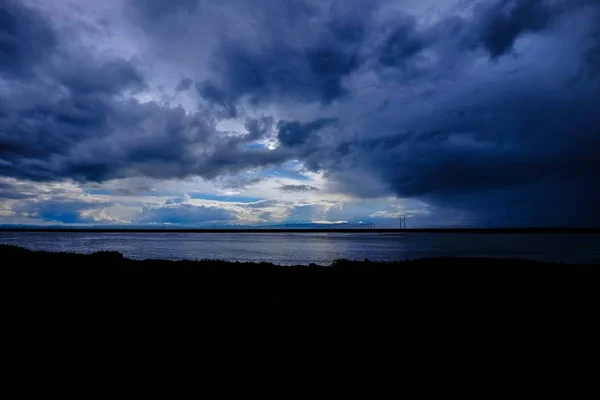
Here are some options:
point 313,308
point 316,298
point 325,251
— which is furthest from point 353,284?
point 325,251

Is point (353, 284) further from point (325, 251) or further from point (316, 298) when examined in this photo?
point (325, 251)

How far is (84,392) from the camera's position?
21.1 ft

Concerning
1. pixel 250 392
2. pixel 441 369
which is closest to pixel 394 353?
pixel 441 369

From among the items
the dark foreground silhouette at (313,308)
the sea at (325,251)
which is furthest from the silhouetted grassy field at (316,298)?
the sea at (325,251)

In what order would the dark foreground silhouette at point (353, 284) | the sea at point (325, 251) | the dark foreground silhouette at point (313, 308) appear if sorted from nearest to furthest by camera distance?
the dark foreground silhouette at point (313, 308), the dark foreground silhouette at point (353, 284), the sea at point (325, 251)

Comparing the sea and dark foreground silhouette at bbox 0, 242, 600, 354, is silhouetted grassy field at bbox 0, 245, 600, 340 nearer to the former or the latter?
dark foreground silhouette at bbox 0, 242, 600, 354

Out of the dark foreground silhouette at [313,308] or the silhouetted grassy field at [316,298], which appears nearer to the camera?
the dark foreground silhouette at [313,308]

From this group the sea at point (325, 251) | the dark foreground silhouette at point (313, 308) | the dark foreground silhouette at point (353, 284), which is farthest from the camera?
the sea at point (325, 251)

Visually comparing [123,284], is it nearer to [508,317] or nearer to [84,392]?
[84,392]

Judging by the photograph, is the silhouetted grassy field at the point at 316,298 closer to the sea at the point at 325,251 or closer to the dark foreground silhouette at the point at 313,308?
the dark foreground silhouette at the point at 313,308

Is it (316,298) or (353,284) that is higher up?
(353,284)

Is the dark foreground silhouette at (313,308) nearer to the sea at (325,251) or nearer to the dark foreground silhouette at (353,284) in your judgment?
the dark foreground silhouette at (353,284)

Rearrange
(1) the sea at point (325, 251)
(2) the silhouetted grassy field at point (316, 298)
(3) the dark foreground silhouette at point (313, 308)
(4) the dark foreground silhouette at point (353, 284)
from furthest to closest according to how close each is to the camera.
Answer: (1) the sea at point (325, 251) < (4) the dark foreground silhouette at point (353, 284) < (2) the silhouetted grassy field at point (316, 298) < (3) the dark foreground silhouette at point (313, 308)

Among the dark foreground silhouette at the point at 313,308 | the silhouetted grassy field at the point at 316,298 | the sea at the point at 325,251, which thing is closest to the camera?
the dark foreground silhouette at the point at 313,308
